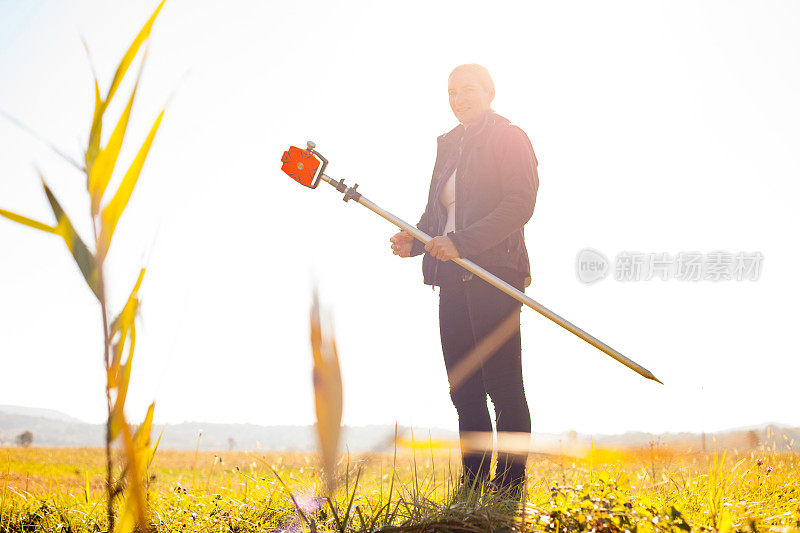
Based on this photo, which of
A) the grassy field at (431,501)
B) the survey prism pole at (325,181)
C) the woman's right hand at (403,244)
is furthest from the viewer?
the woman's right hand at (403,244)

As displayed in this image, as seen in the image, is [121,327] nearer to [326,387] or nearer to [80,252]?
[80,252]

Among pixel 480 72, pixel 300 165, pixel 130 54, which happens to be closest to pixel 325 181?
pixel 300 165

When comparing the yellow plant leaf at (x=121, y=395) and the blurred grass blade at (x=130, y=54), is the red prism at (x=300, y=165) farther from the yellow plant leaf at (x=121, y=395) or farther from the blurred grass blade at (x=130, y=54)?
the yellow plant leaf at (x=121, y=395)

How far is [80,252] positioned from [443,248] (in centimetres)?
196

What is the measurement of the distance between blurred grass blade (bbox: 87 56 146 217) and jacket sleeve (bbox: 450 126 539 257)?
1888mm

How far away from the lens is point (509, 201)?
2.92 meters

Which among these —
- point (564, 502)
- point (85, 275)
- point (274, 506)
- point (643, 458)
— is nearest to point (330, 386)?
point (85, 275)

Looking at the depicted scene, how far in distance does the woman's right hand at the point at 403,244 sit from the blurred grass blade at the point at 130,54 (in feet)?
7.93

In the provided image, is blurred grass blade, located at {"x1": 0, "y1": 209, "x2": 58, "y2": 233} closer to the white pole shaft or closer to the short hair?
the white pole shaft

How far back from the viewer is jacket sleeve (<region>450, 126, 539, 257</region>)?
2.87 m

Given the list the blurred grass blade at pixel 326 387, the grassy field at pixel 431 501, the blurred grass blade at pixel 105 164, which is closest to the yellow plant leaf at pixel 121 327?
the blurred grass blade at pixel 105 164

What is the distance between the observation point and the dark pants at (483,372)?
9.13 feet

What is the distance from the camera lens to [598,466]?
11.4 feet

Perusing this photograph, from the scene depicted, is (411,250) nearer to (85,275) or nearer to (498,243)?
(498,243)
